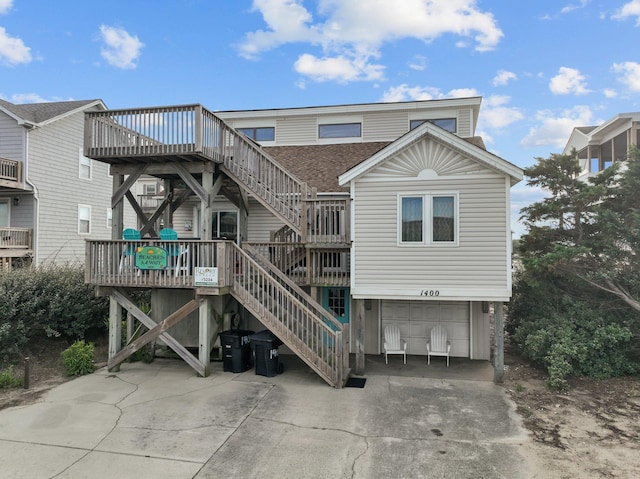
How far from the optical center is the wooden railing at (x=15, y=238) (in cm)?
1485

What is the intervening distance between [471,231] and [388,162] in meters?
2.42

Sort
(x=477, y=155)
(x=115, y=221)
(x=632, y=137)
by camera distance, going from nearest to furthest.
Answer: (x=477, y=155), (x=115, y=221), (x=632, y=137)

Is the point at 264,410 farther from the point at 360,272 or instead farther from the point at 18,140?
the point at 18,140

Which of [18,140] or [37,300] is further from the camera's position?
[18,140]

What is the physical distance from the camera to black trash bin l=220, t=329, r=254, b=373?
9352 mm

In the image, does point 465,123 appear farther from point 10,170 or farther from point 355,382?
point 10,170

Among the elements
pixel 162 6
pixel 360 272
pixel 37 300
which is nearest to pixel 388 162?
pixel 360 272

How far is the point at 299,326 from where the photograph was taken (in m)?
8.59

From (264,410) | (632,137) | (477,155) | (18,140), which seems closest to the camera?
(264,410)

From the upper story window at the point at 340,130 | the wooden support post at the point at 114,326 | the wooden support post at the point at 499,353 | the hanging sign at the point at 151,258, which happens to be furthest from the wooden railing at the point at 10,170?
the wooden support post at the point at 499,353

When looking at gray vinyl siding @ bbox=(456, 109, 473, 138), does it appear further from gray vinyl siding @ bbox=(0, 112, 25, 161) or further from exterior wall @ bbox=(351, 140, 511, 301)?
gray vinyl siding @ bbox=(0, 112, 25, 161)

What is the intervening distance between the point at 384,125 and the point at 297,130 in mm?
3283

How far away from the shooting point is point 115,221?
9.70 m

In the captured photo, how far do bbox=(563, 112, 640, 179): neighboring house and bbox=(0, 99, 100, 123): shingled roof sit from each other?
75.7 feet
